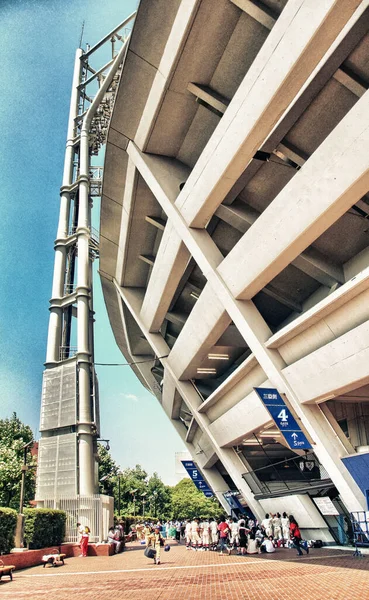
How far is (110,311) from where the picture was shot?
125 ft

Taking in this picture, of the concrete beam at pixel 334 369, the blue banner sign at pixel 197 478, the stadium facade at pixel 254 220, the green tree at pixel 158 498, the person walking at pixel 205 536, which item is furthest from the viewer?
the green tree at pixel 158 498

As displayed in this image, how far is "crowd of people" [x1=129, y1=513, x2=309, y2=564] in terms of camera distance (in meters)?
17.3

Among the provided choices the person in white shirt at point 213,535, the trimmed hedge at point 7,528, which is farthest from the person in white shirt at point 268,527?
the trimmed hedge at point 7,528

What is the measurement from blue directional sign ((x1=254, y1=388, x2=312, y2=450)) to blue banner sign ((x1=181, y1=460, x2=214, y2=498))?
20.9m

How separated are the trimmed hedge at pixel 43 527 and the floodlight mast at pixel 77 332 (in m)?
3.34

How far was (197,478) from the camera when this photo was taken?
35.8 m

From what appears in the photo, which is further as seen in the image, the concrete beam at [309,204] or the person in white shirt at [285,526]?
the person in white shirt at [285,526]

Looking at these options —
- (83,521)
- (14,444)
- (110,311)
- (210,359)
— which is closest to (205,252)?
(210,359)

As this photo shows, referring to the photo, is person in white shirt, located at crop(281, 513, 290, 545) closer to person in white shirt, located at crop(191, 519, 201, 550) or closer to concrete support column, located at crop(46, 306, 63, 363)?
person in white shirt, located at crop(191, 519, 201, 550)

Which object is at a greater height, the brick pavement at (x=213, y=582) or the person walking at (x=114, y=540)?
the person walking at (x=114, y=540)

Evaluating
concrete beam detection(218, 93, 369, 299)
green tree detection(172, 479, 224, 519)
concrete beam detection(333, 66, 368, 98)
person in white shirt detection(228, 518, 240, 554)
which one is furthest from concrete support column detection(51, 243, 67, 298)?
green tree detection(172, 479, 224, 519)

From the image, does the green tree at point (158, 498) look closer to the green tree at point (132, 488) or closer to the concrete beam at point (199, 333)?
the green tree at point (132, 488)

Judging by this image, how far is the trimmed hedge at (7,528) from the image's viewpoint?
15.5m

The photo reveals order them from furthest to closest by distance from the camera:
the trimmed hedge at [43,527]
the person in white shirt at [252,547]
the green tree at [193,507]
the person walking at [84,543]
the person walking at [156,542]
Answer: the green tree at [193,507]
the person walking at [84,543]
the trimmed hedge at [43,527]
the person in white shirt at [252,547]
the person walking at [156,542]
